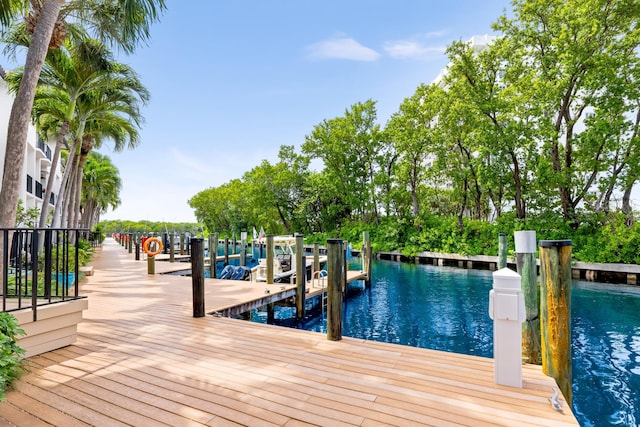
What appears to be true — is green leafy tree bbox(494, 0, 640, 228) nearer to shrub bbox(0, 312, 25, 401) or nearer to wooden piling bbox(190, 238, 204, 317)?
wooden piling bbox(190, 238, 204, 317)

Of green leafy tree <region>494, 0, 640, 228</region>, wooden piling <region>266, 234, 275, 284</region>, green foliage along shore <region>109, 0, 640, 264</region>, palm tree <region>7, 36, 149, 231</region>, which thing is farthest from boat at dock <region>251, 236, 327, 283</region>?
Result: green leafy tree <region>494, 0, 640, 228</region>

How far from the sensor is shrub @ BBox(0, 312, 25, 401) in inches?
96.4

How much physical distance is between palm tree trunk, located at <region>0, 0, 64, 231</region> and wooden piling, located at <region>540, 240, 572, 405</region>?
7407 millimetres

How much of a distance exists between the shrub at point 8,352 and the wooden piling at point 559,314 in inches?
176

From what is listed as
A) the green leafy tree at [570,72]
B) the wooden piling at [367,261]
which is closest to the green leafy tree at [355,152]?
the green leafy tree at [570,72]

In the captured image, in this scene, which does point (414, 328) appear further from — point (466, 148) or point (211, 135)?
point (211, 135)

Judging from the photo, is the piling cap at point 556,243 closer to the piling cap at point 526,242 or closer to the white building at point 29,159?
the piling cap at point 526,242

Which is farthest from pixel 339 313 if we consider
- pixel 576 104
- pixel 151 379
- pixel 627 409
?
pixel 576 104

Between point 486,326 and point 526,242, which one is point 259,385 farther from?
point 486,326

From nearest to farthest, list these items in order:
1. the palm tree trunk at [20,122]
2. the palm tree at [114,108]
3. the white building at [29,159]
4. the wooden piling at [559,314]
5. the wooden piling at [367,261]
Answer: the wooden piling at [559,314], the palm tree trunk at [20,122], the palm tree at [114,108], the wooden piling at [367,261], the white building at [29,159]

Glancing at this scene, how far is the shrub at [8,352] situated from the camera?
2.45 meters

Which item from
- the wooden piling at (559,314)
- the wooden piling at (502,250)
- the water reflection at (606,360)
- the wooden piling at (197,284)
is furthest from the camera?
the wooden piling at (502,250)

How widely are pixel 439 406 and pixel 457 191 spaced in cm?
2544

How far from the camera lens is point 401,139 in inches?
1075
